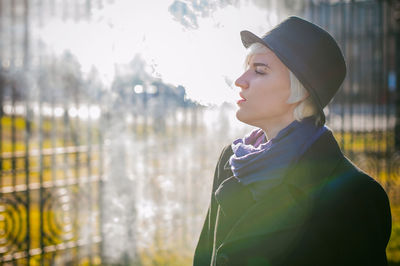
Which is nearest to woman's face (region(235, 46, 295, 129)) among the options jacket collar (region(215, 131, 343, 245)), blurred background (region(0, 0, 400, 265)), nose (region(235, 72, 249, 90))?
nose (region(235, 72, 249, 90))

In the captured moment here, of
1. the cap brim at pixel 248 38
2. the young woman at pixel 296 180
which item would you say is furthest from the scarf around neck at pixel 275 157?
the cap brim at pixel 248 38

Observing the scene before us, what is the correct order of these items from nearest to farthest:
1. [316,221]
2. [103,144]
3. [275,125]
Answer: [316,221] → [275,125] → [103,144]

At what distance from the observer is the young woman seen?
151 centimetres

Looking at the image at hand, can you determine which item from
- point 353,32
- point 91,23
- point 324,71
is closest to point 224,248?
point 324,71

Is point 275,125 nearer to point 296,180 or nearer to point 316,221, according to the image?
point 296,180

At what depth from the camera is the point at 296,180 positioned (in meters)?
1.57

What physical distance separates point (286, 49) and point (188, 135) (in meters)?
3.57

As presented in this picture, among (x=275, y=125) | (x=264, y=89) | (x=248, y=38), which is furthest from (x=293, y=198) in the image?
(x=248, y=38)

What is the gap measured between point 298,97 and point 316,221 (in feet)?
1.50

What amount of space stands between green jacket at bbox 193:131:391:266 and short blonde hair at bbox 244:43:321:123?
4.5 inches

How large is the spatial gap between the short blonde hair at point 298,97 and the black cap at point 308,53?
37mm

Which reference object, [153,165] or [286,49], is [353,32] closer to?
[153,165]

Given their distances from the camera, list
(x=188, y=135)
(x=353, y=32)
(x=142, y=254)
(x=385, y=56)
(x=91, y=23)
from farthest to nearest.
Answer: (x=385, y=56)
(x=353, y=32)
(x=188, y=135)
(x=142, y=254)
(x=91, y=23)

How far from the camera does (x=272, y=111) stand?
164 cm
